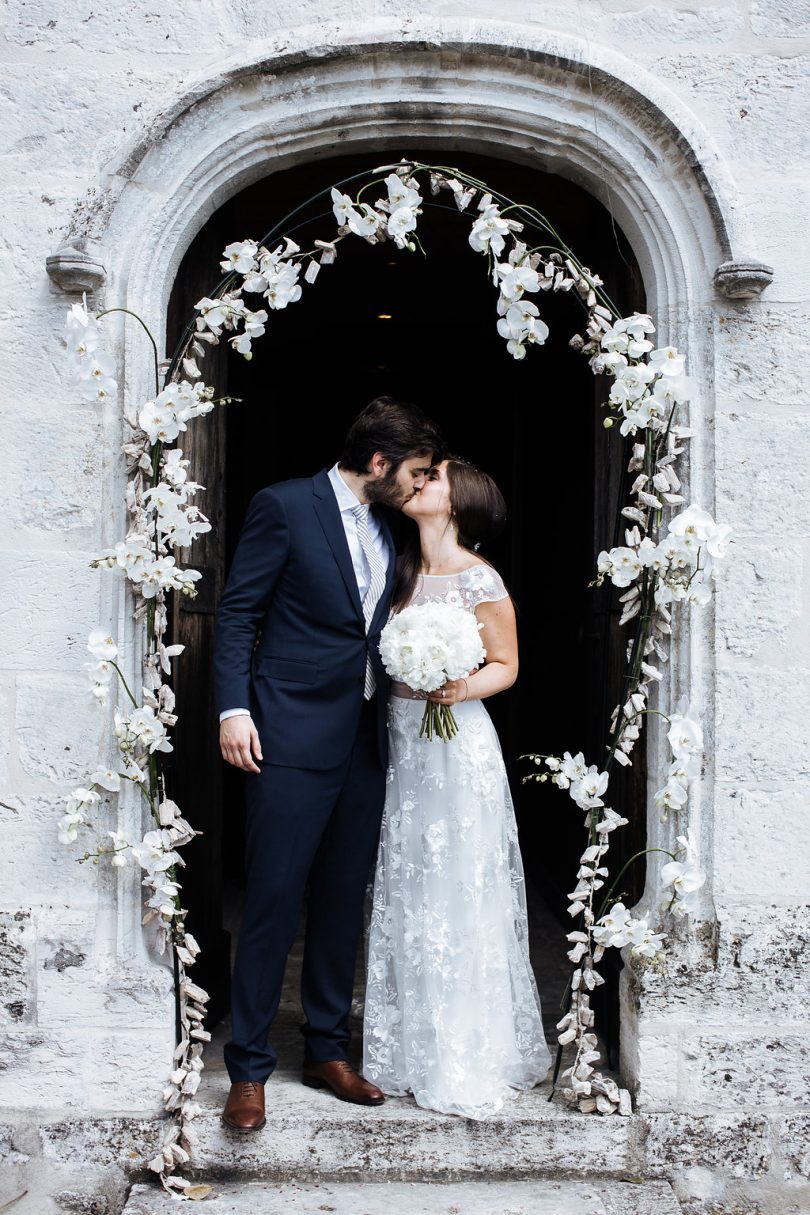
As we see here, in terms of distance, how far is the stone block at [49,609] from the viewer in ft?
10.3

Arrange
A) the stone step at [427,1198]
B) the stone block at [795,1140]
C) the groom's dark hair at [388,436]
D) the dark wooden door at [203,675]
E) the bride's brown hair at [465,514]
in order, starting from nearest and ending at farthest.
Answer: the stone step at [427,1198]
the stone block at [795,1140]
the groom's dark hair at [388,436]
the bride's brown hair at [465,514]
the dark wooden door at [203,675]

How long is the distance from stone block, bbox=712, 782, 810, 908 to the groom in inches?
40.0

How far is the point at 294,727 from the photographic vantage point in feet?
10.2

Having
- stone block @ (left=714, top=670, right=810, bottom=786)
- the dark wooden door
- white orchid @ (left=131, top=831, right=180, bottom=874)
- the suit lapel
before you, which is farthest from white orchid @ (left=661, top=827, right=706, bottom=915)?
the dark wooden door

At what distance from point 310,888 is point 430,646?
841 mm

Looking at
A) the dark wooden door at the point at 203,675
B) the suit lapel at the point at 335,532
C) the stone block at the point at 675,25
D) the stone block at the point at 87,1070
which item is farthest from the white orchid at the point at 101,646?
the stone block at the point at 675,25

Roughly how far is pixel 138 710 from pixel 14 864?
1.99 feet

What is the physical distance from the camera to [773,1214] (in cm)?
302

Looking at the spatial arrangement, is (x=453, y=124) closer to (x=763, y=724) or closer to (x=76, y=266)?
(x=76, y=266)

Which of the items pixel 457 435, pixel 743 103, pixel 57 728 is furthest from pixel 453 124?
pixel 457 435

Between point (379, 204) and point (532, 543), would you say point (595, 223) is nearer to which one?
point (379, 204)

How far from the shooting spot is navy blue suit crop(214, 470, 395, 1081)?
10.1 ft

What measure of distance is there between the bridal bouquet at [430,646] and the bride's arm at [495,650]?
0.15 m

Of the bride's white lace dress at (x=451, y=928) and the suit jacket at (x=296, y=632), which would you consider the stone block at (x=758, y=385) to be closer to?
the bride's white lace dress at (x=451, y=928)
